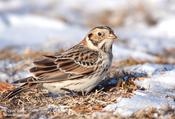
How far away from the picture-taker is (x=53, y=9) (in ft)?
73.2

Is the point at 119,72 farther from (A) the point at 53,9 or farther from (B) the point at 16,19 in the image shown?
(A) the point at 53,9

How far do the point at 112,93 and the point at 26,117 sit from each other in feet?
4.82

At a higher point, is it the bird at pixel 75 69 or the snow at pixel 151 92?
the bird at pixel 75 69

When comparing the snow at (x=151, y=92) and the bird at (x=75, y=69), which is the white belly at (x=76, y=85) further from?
the snow at (x=151, y=92)

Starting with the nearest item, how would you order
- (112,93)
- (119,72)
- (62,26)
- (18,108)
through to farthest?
(18,108) < (112,93) < (119,72) < (62,26)

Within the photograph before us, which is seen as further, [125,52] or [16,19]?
[16,19]

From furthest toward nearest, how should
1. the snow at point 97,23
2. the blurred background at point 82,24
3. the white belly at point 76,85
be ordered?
the blurred background at point 82,24 → the snow at point 97,23 → the white belly at point 76,85

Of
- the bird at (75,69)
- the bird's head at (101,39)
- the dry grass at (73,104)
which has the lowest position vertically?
the dry grass at (73,104)

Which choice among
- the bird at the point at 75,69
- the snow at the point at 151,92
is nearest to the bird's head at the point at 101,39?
the bird at the point at 75,69

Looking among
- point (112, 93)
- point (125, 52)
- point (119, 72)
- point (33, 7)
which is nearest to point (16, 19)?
point (33, 7)

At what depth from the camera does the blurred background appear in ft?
47.6

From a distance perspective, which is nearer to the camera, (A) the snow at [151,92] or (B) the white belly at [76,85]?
(A) the snow at [151,92]

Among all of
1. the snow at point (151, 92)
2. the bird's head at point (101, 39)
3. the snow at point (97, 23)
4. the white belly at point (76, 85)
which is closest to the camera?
the snow at point (151, 92)

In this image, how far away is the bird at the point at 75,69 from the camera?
7.74 metres
